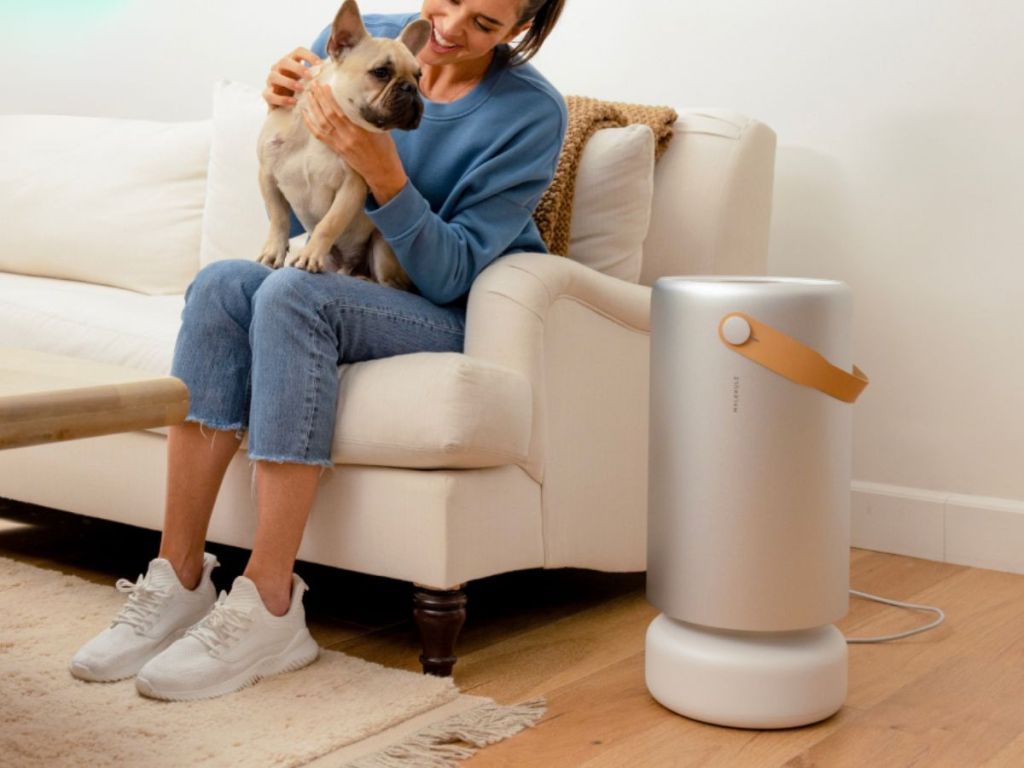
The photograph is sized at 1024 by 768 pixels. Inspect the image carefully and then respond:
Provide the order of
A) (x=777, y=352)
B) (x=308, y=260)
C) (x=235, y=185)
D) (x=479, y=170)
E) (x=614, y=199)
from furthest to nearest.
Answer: (x=235, y=185)
(x=614, y=199)
(x=479, y=170)
(x=308, y=260)
(x=777, y=352)

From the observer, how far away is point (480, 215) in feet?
6.10

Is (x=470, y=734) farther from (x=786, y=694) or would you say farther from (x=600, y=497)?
(x=600, y=497)

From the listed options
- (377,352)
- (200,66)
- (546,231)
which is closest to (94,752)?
(377,352)

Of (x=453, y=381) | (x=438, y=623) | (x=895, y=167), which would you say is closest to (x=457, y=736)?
(x=438, y=623)

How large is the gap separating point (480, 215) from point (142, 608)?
2.34 feet

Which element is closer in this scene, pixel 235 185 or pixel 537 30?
pixel 537 30

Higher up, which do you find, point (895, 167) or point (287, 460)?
point (895, 167)

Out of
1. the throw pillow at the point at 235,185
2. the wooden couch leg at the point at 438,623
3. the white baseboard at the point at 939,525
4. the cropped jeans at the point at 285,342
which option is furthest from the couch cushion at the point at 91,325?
the white baseboard at the point at 939,525

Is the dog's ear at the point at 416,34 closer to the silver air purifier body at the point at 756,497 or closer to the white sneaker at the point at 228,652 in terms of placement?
the silver air purifier body at the point at 756,497

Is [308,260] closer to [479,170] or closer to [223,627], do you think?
[479,170]

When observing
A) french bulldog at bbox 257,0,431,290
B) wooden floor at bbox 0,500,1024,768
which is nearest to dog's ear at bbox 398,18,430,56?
french bulldog at bbox 257,0,431,290

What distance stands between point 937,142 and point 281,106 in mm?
1190

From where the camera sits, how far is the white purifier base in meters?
1.54

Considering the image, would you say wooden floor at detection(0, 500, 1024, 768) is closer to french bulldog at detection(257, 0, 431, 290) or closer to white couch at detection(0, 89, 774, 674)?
white couch at detection(0, 89, 774, 674)
